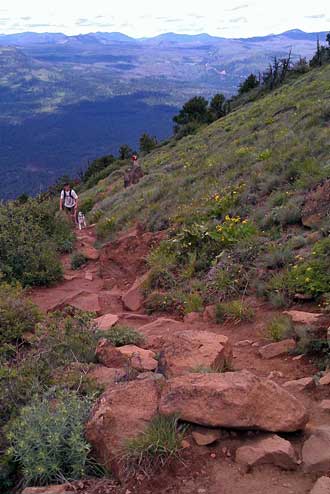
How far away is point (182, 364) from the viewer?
13.8ft

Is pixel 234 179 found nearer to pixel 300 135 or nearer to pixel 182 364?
pixel 300 135

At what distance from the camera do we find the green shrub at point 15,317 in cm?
560

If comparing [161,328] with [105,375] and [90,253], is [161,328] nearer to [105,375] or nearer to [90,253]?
[105,375]

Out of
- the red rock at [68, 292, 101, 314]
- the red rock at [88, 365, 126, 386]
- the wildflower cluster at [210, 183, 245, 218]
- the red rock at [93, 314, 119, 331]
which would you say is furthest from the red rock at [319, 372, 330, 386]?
the wildflower cluster at [210, 183, 245, 218]

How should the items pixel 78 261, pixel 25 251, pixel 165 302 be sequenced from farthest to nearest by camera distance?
1. pixel 78 261
2. pixel 25 251
3. pixel 165 302

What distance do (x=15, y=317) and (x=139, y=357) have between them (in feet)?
6.28

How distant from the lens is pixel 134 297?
24.8ft

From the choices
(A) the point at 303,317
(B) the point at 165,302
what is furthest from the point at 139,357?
(B) the point at 165,302

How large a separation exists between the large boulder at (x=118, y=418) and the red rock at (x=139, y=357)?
2.67 feet

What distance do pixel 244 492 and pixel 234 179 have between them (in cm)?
804

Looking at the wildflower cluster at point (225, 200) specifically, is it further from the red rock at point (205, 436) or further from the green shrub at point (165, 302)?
the red rock at point (205, 436)


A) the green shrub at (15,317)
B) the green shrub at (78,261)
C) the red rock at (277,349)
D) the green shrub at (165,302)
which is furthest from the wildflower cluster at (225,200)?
the red rock at (277,349)

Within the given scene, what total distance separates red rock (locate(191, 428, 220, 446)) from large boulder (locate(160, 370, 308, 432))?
0.06 metres

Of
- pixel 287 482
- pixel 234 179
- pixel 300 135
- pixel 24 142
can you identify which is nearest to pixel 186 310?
pixel 287 482
